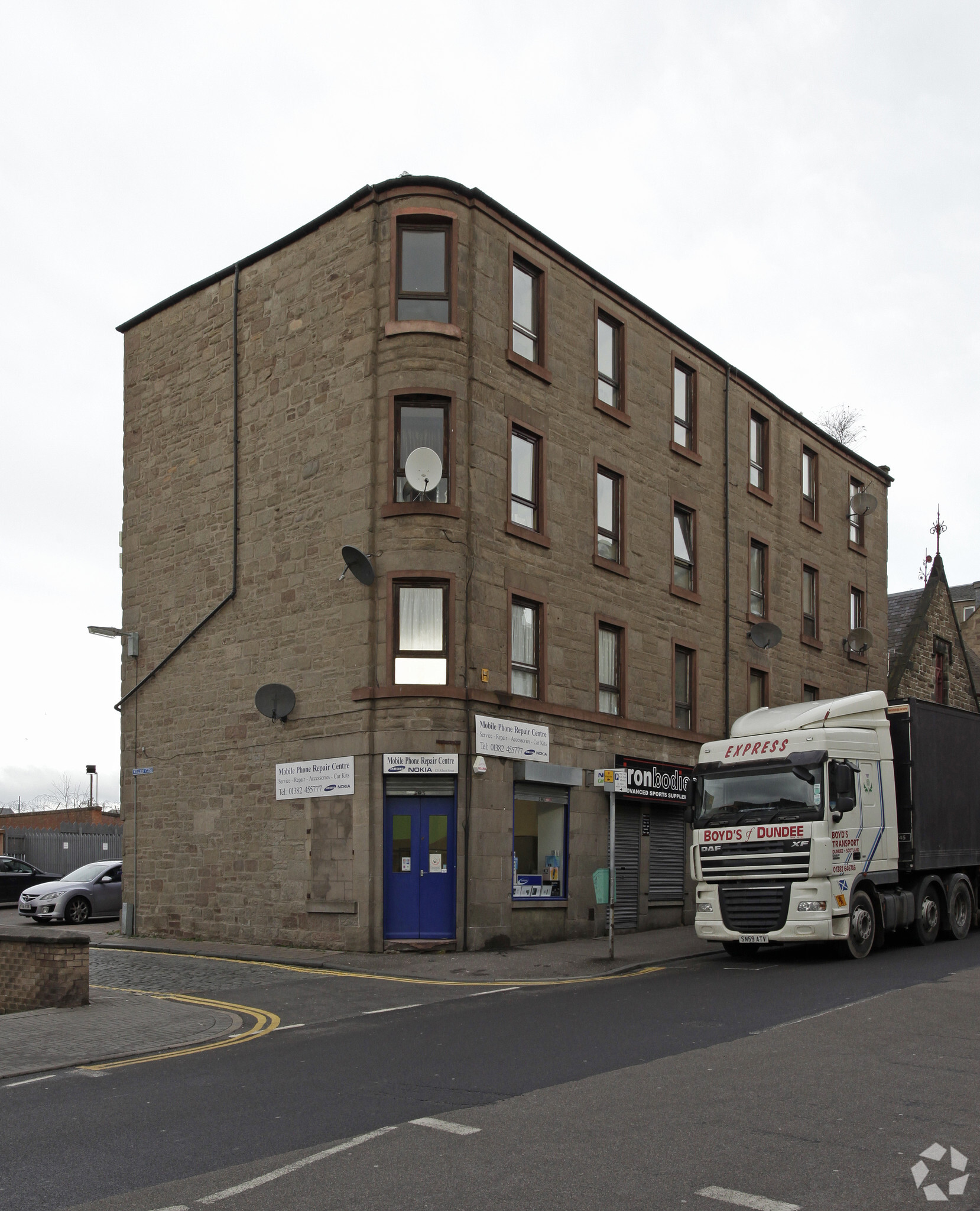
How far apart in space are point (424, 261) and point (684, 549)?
9231 mm

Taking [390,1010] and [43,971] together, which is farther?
[390,1010]

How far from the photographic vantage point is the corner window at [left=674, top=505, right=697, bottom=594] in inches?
1073

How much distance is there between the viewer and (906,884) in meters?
18.8

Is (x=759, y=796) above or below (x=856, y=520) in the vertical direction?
below

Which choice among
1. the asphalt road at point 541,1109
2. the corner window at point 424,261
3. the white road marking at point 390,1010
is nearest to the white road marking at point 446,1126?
the asphalt road at point 541,1109

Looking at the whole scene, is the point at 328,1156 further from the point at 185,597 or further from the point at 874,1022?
the point at 185,597

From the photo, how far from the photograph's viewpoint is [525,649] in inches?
883

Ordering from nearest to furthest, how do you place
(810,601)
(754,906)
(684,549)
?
(754,906), (684,549), (810,601)

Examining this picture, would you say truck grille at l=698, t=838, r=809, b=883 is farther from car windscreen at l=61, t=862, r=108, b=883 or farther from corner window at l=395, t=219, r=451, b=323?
car windscreen at l=61, t=862, r=108, b=883

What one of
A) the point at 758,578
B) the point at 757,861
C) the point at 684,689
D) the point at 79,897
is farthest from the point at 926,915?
the point at 79,897

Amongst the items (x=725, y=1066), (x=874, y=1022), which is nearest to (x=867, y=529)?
(x=874, y=1022)

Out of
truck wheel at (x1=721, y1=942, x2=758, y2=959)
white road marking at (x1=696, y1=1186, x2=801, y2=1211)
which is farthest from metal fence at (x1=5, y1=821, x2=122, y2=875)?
white road marking at (x1=696, y1=1186, x2=801, y2=1211)

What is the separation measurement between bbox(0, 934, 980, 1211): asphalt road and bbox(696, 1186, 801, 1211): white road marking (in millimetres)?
30

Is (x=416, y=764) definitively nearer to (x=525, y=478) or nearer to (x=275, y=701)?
(x=275, y=701)
